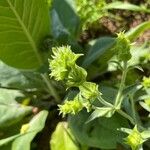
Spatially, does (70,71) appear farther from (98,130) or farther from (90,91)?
(98,130)

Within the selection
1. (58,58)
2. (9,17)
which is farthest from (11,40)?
(58,58)

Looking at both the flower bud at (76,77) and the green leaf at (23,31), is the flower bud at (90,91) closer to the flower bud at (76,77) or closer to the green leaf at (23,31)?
the flower bud at (76,77)

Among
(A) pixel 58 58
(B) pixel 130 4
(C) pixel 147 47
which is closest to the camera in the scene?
(A) pixel 58 58

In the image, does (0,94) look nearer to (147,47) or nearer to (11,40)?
(11,40)

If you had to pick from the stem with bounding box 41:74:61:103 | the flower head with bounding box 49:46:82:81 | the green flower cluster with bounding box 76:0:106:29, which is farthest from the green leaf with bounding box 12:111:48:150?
the flower head with bounding box 49:46:82:81

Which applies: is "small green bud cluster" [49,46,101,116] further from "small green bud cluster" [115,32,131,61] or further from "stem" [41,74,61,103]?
"stem" [41,74,61,103]

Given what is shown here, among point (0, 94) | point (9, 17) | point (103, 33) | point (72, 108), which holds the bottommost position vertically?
point (103, 33)

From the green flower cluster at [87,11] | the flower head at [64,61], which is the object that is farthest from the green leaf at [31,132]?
the flower head at [64,61]
